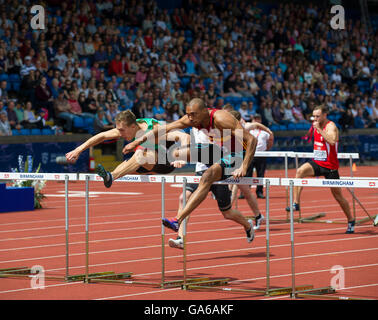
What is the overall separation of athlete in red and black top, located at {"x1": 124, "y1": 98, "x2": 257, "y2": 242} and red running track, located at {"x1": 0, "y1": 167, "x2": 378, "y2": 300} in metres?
1.04

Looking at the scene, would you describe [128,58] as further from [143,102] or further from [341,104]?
[341,104]

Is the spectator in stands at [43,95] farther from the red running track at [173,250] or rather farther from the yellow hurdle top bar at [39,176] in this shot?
the yellow hurdle top bar at [39,176]

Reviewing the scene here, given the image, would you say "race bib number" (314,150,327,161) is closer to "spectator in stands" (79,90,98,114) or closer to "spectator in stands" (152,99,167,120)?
"spectator in stands" (79,90,98,114)

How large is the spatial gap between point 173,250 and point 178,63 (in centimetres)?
1767

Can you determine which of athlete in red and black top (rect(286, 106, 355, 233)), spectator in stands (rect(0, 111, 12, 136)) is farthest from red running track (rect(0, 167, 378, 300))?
spectator in stands (rect(0, 111, 12, 136))

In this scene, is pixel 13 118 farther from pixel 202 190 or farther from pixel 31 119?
pixel 202 190

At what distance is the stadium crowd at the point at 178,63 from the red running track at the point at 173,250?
639 centimetres

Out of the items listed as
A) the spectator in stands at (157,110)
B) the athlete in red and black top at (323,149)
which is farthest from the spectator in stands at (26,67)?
the athlete in red and black top at (323,149)

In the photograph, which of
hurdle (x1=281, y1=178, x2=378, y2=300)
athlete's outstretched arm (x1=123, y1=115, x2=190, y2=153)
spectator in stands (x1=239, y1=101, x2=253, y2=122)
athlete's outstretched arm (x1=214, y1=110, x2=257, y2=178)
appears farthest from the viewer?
spectator in stands (x1=239, y1=101, x2=253, y2=122)

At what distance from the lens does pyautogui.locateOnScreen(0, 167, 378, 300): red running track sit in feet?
27.8

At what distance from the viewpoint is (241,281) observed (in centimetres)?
897

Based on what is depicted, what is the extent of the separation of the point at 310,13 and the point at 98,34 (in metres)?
14.2

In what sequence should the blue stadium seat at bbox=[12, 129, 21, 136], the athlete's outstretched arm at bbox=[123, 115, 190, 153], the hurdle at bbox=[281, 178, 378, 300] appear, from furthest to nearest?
the blue stadium seat at bbox=[12, 129, 21, 136], the athlete's outstretched arm at bbox=[123, 115, 190, 153], the hurdle at bbox=[281, 178, 378, 300]

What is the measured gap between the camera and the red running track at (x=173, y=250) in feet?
27.8
